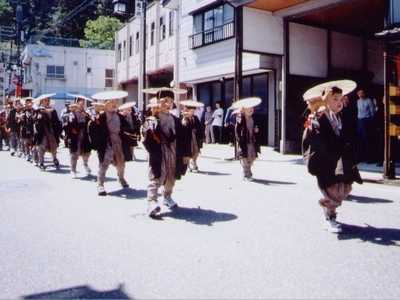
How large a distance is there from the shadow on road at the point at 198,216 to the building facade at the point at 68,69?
1625 inches

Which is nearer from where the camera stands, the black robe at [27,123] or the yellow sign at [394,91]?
the yellow sign at [394,91]

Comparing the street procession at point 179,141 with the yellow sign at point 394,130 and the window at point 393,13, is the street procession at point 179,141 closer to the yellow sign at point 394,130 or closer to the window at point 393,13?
the yellow sign at point 394,130

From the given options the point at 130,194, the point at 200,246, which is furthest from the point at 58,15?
the point at 200,246

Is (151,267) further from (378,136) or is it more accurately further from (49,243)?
(378,136)

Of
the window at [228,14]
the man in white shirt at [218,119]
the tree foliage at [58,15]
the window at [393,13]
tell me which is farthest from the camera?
the tree foliage at [58,15]

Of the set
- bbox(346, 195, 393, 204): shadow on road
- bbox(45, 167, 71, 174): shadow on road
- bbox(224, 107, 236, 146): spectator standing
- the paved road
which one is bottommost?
the paved road

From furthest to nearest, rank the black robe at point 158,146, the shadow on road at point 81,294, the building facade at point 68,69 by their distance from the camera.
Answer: the building facade at point 68,69
the black robe at point 158,146
the shadow on road at point 81,294

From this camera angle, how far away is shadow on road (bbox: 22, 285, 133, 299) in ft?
12.1

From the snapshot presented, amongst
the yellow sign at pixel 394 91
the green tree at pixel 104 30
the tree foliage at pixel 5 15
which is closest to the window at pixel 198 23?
the yellow sign at pixel 394 91

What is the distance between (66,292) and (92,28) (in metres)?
55.5

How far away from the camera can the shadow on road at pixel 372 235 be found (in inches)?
207

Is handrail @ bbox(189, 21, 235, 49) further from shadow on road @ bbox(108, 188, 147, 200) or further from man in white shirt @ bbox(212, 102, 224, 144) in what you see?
shadow on road @ bbox(108, 188, 147, 200)

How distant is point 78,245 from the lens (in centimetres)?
525

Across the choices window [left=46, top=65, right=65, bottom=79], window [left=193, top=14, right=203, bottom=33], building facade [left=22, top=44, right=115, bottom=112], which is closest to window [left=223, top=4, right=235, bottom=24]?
window [left=193, top=14, right=203, bottom=33]
